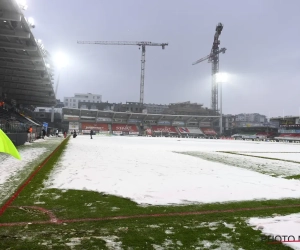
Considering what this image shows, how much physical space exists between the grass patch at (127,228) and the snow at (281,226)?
0.19 m

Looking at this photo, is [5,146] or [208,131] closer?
[5,146]

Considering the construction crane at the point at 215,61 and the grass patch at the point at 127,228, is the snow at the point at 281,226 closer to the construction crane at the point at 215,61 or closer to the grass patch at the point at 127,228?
the grass patch at the point at 127,228

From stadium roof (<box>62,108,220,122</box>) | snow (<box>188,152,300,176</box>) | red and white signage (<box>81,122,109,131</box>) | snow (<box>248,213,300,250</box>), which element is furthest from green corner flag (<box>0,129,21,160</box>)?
stadium roof (<box>62,108,220,122</box>)

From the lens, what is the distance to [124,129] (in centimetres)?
9481

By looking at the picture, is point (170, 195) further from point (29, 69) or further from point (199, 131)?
point (199, 131)

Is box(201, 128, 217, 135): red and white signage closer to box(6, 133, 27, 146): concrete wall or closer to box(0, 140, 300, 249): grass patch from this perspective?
box(6, 133, 27, 146): concrete wall

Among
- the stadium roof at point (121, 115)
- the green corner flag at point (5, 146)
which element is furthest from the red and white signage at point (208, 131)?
the green corner flag at point (5, 146)

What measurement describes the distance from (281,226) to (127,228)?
2.73 m

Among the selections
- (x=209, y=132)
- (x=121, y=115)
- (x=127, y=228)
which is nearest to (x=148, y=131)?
(x=121, y=115)

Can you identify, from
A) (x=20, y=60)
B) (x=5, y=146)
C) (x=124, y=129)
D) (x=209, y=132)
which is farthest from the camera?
(x=209, y=132)

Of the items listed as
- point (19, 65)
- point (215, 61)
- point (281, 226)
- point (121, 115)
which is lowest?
point (281, 226)

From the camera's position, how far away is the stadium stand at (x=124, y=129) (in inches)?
3611

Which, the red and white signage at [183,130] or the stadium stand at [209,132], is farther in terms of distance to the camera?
the stadium stand at [209,132]

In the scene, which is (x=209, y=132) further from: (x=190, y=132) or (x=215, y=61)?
(x=215, y=61)
